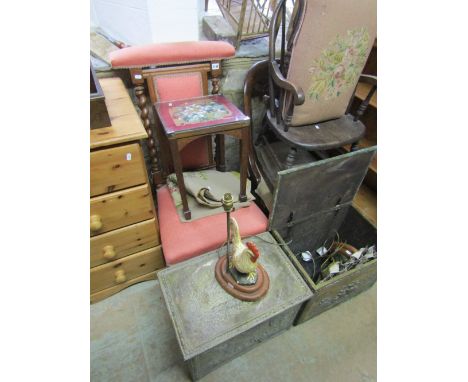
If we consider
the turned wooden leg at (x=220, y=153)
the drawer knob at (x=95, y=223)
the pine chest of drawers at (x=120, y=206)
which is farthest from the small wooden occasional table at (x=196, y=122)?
the drawer knob at (x=95, y=223)

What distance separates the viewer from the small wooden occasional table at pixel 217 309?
95 cm

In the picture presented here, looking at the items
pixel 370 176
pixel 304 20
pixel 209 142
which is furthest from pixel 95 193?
pixel 370 176

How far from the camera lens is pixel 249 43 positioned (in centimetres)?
159

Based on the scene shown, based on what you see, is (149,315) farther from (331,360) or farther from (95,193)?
(331,360)

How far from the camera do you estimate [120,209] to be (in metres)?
1.08

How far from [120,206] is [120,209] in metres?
0.02

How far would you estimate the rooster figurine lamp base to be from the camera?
0.97m

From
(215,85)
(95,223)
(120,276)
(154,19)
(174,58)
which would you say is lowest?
(120,276)

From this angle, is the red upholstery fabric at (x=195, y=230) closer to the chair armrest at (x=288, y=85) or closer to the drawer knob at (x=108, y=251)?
the drawer knob at (x=108, y=251)

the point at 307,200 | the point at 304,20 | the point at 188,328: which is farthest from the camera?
the point at 307,200

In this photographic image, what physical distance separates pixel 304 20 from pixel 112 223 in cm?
116

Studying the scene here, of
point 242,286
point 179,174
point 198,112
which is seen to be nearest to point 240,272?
point 242,286

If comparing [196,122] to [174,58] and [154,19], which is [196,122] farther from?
[154,19]

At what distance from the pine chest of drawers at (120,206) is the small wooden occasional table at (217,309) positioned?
10.3 inches
